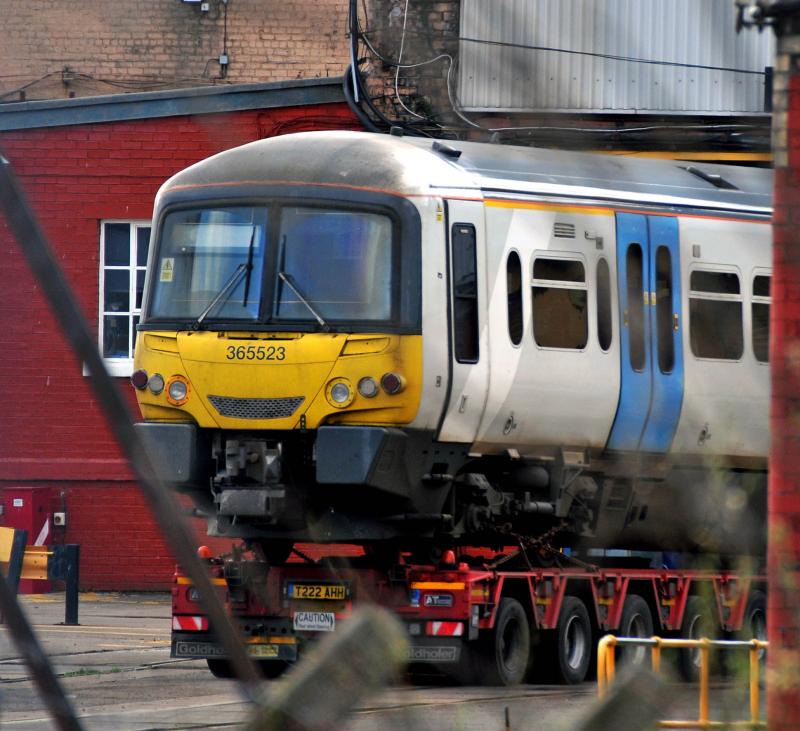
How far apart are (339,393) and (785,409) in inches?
354

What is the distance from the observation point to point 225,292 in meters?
12.3

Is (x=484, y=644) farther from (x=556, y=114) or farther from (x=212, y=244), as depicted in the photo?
(x=556, y=114)

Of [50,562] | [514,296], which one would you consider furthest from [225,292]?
[50,562]

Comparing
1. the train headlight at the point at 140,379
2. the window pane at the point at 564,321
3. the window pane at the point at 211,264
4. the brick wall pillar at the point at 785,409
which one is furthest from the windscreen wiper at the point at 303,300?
the brick wall pillar at the point at 785,409

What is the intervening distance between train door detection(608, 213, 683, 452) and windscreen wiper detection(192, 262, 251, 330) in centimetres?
262

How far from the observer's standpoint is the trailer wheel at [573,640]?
43.0 ft

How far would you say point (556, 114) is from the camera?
2.23 m

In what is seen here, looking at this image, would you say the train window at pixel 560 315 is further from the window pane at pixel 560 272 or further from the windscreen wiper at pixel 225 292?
the windscreen wiper at pixel 225 292

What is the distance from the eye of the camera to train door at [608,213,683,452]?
12617 millimetres

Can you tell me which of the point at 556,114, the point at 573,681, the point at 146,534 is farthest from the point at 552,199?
the point at 146,534

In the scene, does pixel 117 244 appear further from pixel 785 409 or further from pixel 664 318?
pixel 785 409

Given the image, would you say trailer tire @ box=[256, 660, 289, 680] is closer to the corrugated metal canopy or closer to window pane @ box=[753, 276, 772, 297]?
the corrugated metal canopy

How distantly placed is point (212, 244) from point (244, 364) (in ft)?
3.03

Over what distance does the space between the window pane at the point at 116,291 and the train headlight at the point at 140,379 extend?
7850 millimetres
